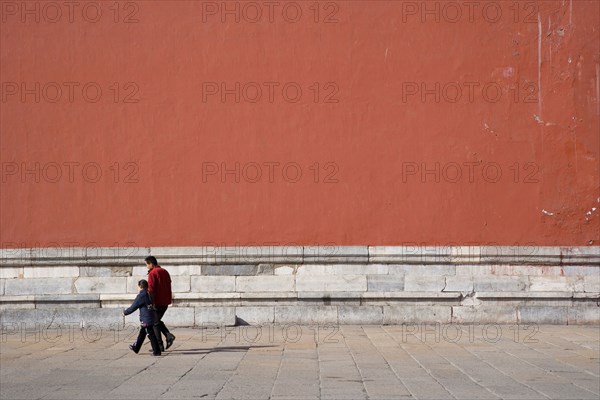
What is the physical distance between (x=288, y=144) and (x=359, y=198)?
1036 millimetres

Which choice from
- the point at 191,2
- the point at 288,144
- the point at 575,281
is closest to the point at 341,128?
the point at 288,144

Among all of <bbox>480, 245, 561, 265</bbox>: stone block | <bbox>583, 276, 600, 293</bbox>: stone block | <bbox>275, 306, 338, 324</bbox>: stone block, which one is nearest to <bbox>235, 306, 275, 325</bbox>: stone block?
<bbox>275, 306, 338, 324</bbox>: stone block

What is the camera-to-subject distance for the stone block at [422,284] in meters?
10.2

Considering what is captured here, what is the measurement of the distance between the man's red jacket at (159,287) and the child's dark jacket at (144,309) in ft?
0.55

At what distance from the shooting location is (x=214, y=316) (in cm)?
1002

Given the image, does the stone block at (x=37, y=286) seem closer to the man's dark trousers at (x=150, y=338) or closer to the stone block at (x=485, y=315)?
the man's dark trousers at (x=150, y=338)

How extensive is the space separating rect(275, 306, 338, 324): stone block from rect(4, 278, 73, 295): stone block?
7.90 ft

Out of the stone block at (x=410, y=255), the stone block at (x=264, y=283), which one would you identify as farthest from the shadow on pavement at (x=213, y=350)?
the stone block at (x=410, y=255)

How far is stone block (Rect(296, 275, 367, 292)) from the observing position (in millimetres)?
10211

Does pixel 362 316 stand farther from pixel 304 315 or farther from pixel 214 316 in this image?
pixel 214 316

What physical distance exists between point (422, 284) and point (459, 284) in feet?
1.38

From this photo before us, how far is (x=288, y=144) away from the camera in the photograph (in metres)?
10.5

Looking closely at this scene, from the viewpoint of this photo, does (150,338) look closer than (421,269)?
Yes

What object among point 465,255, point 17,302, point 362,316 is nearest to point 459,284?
point 465,255
